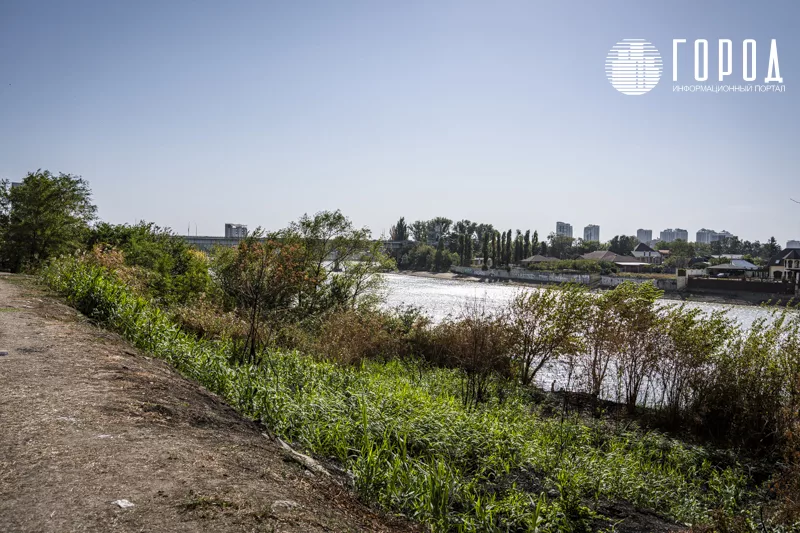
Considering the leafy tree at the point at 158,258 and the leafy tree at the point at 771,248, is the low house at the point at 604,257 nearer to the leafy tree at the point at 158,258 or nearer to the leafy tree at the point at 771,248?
the leafy tree at the point at 771,248

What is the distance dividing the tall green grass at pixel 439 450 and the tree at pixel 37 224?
11.3 meters

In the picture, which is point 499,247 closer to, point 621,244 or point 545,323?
point 621,244

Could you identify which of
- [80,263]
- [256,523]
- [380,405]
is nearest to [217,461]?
[256,523]

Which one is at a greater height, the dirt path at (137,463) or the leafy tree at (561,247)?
the leafy tree at (561,247)

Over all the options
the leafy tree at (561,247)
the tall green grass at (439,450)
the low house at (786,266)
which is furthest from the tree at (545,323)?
the leafy tree at (561,247)


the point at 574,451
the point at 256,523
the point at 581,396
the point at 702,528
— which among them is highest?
the point at 256,523

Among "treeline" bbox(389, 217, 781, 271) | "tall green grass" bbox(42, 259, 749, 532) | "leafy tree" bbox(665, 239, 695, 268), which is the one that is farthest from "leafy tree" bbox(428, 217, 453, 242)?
"tall green grass" bbox(42, 259, 749, 532)

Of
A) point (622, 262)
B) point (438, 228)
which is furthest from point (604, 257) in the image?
point (438, 228)

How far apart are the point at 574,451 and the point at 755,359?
20.8ft

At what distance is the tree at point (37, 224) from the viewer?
61.7 feet

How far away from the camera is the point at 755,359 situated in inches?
441

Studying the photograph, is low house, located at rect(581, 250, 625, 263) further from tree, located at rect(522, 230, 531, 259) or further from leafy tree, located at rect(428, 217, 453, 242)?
leafy tree, located at rect(428, 217, 453, 242)

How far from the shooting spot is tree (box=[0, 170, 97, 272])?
18.8 metres

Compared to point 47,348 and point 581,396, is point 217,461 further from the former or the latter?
point 581,396
